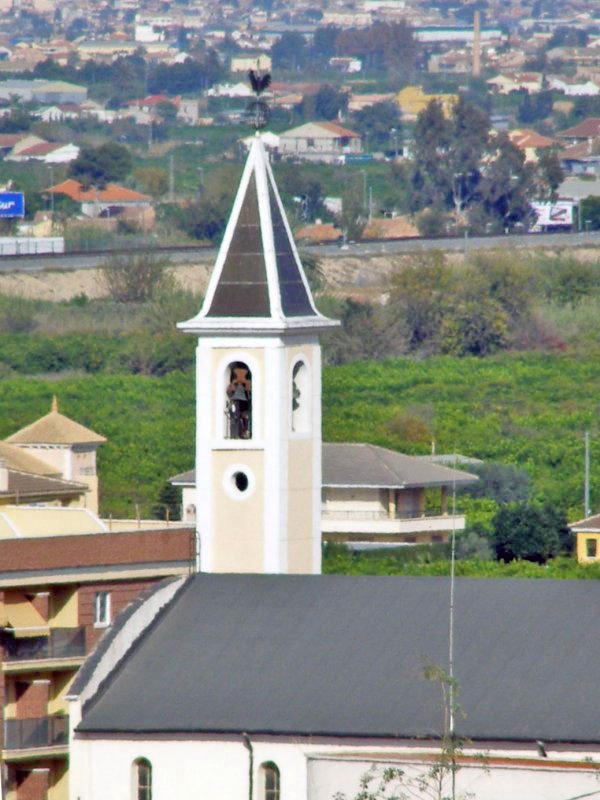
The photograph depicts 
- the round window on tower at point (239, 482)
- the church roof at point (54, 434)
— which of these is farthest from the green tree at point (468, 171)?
the round window on tower at point (239, 482)

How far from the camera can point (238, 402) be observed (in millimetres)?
38438

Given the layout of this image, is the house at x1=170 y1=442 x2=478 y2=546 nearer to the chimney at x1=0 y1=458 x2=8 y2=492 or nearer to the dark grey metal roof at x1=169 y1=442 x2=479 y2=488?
the dark grey metal roof at x1=169 y1=442 x2=479 y2=488

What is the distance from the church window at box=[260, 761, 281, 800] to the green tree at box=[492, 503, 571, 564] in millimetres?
30181

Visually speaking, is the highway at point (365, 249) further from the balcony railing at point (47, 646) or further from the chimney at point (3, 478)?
the balcony railing at point (47, 646)

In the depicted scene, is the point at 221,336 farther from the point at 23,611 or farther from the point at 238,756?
the point at 238,756

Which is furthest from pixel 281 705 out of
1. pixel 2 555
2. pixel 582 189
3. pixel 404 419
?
pixel 582 189

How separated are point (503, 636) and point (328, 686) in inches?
70.1

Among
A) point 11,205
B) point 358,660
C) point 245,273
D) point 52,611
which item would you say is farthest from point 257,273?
point 11,205

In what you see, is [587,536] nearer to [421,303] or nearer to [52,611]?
[52,611]

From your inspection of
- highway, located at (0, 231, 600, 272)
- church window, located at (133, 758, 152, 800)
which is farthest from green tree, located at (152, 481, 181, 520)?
highway, located at (0, 231, 600, 272)

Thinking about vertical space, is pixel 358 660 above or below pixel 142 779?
above

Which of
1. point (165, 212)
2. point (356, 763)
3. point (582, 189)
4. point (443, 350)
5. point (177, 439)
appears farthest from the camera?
point (582, 189)

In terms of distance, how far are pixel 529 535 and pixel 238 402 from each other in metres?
27.4

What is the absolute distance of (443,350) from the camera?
377 ft
